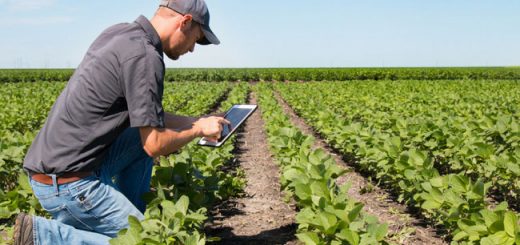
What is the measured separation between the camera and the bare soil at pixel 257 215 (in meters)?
4.05

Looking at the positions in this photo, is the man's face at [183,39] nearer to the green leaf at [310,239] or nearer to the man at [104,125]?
the man at [104,125]

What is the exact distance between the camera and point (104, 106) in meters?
2.59

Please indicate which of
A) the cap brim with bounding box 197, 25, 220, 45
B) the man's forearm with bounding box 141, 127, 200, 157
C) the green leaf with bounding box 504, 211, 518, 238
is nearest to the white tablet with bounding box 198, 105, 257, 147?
the man's forearm with bounding box 141, 127, 200, 157

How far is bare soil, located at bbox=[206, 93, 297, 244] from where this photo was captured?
4.05 m

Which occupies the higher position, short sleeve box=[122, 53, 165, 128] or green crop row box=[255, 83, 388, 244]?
short sleeve box=[122, 53, 165, 128]

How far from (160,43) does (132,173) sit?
1.01 meters

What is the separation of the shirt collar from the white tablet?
68 centimetres

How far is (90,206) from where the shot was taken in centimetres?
273

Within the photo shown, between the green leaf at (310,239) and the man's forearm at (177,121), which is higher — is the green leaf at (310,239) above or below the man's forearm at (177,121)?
below

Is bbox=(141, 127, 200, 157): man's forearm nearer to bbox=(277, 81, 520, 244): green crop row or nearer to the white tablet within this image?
the white tablet

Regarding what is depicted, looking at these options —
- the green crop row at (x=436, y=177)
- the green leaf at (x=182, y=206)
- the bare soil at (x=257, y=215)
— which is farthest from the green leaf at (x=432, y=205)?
the green leaf at (x=182, y=206)

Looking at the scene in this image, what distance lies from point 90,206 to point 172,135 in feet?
2.01

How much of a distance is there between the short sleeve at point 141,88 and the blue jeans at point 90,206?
55cm

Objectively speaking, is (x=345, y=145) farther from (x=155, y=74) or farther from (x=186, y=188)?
(x=155, y=74)
